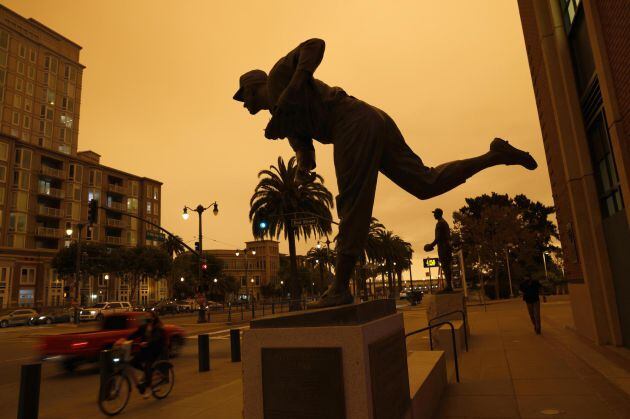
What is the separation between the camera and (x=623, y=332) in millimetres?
9758

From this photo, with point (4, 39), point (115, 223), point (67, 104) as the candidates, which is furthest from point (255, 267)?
point (4, 39)

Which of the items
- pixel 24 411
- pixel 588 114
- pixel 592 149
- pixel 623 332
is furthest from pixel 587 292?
pixel 24 411

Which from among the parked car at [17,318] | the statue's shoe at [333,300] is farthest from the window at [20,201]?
the statue's shoe at [333,300]

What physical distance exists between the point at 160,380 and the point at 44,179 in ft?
200

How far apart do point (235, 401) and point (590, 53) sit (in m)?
10.5

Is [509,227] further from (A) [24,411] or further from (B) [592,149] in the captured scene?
(A) [24,411]

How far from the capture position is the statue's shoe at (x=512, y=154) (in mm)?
3811

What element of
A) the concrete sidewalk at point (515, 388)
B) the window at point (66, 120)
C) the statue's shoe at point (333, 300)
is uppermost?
the window at point (66, 120)

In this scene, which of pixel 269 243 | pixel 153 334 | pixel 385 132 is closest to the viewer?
pixel 385 132


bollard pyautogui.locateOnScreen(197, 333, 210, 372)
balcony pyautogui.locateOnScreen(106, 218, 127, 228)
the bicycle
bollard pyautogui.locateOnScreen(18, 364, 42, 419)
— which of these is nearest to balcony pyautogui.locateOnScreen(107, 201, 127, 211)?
balcony pyautogui.locateOnScreen(106, 218, 127, 228)

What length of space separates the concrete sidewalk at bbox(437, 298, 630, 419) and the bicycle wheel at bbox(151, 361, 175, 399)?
546 centimetres

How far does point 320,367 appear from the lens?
10.5 ft

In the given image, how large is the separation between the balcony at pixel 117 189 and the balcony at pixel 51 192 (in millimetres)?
10474

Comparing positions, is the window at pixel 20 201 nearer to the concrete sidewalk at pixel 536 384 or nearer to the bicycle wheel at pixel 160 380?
the bicycle wheel at pixel 160 380
